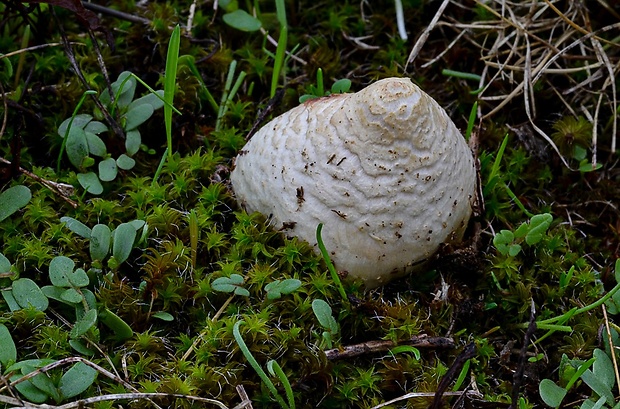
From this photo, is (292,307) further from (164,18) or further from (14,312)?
(164,18)

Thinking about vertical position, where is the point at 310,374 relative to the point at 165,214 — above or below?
below

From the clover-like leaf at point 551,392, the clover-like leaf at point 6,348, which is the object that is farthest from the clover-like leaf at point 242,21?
the clover-like leaf at point 551,392

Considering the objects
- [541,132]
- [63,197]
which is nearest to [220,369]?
[63,197]

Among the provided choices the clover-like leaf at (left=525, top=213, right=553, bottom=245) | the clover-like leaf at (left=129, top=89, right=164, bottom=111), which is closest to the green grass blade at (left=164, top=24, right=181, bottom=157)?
the clover-like leaf at (left=129, top=89, right=164, bottom=111)

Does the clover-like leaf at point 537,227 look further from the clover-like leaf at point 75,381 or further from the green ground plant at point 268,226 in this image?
the clover-like leaf at point 75,381

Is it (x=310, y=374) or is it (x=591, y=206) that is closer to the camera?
(x=310, y=374)
